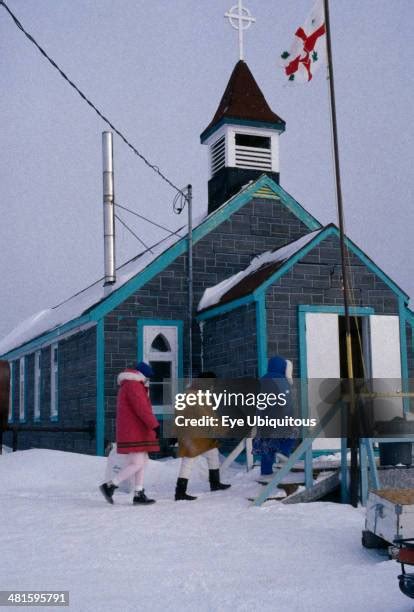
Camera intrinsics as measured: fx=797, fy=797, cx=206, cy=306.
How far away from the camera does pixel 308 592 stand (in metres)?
5.25

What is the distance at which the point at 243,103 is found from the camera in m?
18.2

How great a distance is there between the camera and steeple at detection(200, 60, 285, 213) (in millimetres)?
17547

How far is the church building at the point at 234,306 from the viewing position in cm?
1393

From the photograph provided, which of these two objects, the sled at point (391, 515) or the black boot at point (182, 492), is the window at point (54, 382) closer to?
the black boot at point (182, 492)

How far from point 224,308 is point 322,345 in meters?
1.90

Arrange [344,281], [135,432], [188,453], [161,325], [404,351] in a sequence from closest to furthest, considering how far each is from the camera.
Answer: [344,281] → [135,432] → [188,453] → [404,351] → [161,325]

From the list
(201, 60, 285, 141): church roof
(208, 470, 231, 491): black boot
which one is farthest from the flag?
(201, 60, 285, 141): church roof

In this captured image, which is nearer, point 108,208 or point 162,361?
point 162,361

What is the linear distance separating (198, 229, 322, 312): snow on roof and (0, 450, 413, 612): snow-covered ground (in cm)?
551

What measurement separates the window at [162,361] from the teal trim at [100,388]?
35.3 inches

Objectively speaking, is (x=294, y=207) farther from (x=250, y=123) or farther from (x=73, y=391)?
(x=73, y=391)

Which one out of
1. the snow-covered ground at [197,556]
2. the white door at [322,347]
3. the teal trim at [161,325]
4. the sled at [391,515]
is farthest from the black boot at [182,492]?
the teal trim at [161,325]

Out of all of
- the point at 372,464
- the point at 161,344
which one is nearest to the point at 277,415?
the point at 372,464

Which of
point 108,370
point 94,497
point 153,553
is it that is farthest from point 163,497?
point 108,370
